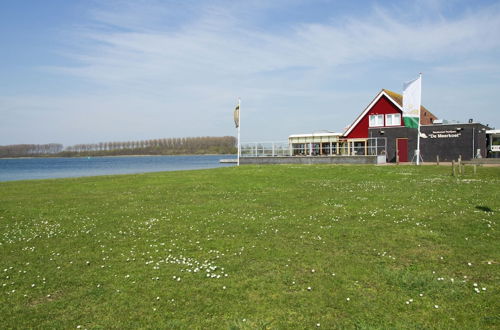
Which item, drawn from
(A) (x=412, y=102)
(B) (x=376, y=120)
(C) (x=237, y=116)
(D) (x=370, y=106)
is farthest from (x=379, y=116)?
(C) (x=237, y=116)

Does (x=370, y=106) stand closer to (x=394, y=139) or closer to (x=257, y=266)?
(x=394, y=139)

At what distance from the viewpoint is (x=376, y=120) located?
59375mm

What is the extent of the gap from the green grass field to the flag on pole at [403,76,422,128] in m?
28.6

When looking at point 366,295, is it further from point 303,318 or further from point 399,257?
point 399,257

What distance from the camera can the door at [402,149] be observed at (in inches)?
2163

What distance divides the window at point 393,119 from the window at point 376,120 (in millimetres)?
745

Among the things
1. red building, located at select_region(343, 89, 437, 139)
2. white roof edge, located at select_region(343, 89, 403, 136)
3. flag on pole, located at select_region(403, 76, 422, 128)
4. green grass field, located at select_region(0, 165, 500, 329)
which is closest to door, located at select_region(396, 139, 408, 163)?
red building, located at select_region(343, 89, 437, 139)

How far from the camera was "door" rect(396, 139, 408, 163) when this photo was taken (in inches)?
2163

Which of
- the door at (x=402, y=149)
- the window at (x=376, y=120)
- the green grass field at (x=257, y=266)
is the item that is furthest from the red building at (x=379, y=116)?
the green grass field at (x=257, y=266)

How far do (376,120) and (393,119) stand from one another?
2531 mm

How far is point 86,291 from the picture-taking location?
8.39 metres

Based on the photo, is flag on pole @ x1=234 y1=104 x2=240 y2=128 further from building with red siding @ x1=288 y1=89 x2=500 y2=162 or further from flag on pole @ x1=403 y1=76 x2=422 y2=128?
flag on pole @ x1=403 y1=76 x2=422 y2=128

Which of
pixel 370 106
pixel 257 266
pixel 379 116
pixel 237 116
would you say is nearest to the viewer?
pixel 257 266

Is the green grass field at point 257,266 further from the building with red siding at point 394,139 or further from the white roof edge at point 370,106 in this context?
the white roof edge at point 370,106
